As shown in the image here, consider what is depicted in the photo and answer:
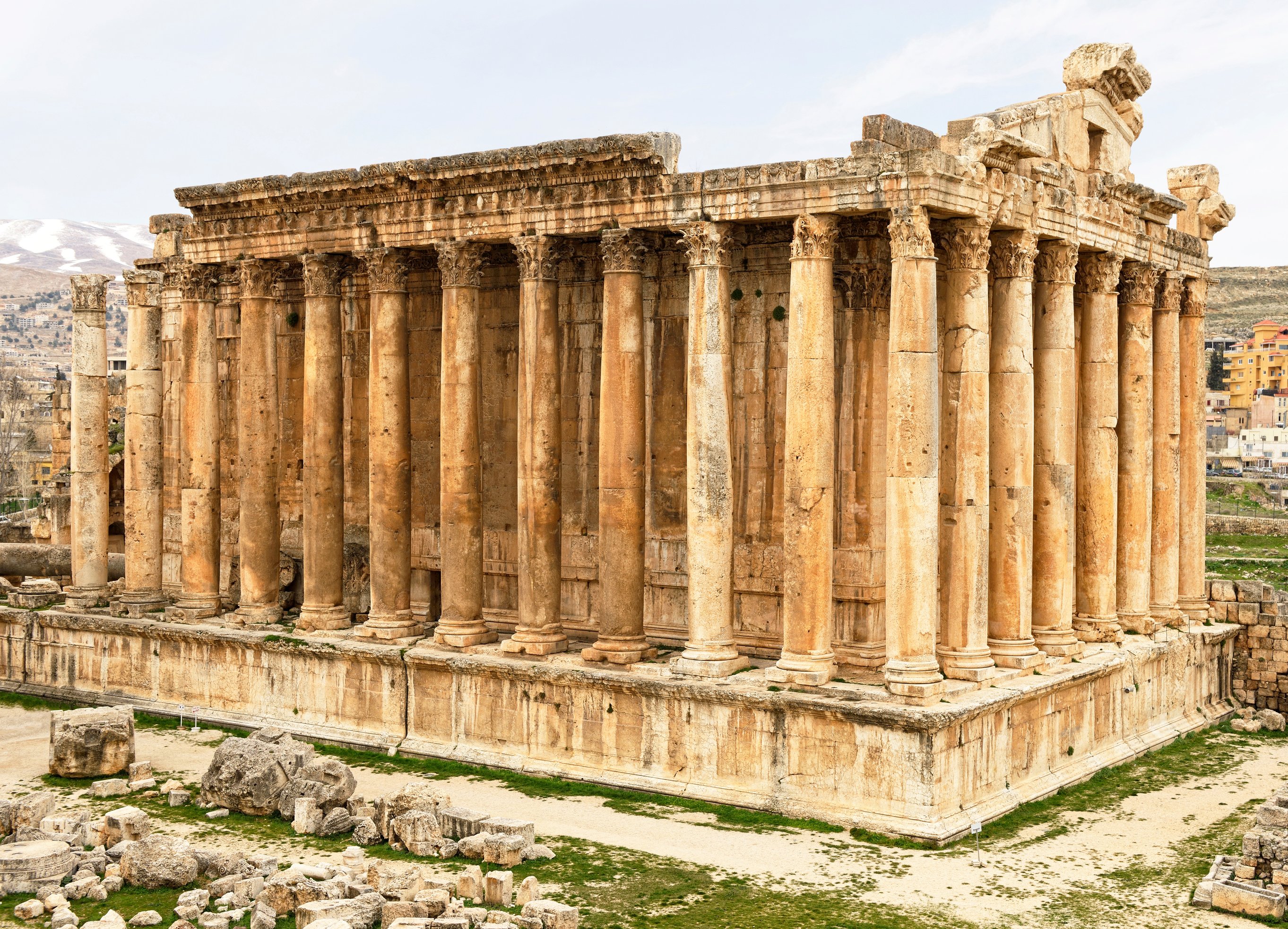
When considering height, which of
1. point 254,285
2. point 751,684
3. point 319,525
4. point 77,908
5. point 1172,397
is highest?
point 254,285

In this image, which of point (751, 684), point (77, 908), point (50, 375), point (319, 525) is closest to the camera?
point (77, 908)

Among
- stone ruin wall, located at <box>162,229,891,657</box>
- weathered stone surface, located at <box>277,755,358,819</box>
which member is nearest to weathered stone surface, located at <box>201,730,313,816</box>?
weathered stone surface, located at <box>277,755,358,819</box>

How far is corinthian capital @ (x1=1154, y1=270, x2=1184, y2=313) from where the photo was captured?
91.0 ft

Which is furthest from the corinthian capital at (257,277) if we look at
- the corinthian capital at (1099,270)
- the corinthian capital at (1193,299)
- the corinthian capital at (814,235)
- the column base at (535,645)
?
the corinthian capital at (1193,299)

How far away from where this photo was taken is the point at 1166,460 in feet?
91.0

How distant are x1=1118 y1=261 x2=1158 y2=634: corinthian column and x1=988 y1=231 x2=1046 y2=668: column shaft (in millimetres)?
4864

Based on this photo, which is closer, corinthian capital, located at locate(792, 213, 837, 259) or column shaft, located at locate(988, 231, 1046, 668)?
corinthian capital, located at locate(792, 213, 837, 259)

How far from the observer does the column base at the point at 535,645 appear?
23.7 m

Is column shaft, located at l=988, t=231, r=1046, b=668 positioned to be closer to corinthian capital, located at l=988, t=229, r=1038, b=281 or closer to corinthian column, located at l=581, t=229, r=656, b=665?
corinthian capital, located at l=988, t=229, r=1038, b=281

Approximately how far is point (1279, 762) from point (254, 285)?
19818mm

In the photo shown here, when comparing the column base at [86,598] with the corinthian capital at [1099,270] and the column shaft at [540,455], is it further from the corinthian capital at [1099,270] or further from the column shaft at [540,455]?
the corinthian capital at [1099,270]

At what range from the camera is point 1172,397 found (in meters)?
28.0

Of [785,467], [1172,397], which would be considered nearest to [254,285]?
[785,467]

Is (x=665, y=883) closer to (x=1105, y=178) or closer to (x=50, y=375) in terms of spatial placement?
(x=1105, y=178)
